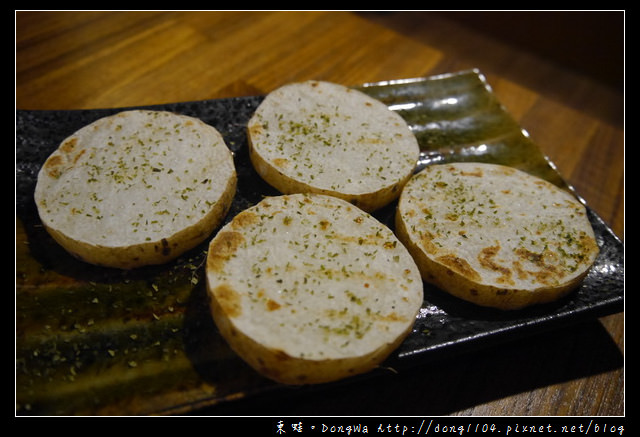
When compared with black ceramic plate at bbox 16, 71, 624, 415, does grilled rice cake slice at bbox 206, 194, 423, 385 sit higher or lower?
higher

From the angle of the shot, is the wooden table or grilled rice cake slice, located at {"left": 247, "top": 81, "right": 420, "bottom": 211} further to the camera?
grilled rice cake slice, located at {"left": 247, "top": 81, "right": 420, "bottom": 211}

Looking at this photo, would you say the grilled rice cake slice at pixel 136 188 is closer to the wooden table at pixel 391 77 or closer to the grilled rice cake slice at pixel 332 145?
the grilled rice cake slice at pixel 332 145

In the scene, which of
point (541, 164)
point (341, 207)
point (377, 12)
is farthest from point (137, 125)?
point (377, 12)

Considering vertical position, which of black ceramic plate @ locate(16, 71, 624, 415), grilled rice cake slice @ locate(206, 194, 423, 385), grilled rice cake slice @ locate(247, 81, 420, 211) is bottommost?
black ceramic plate @ locate(16, 71, 624, 415)

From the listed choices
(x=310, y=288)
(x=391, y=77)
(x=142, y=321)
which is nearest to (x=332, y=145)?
(x=310, y=288)

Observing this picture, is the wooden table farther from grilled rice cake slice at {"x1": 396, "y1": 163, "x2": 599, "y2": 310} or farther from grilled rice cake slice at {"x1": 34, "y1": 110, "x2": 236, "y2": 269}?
grilled rice cake slice at {"x1": 34, "y1": 110, "x2": 236, "y2": 269}

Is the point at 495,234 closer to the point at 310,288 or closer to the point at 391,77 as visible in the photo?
the point at 310,288

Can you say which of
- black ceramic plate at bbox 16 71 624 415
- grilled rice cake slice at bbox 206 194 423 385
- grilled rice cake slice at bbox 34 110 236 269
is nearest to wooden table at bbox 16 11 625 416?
black ceramic plate at bbox 16 71 624 415
